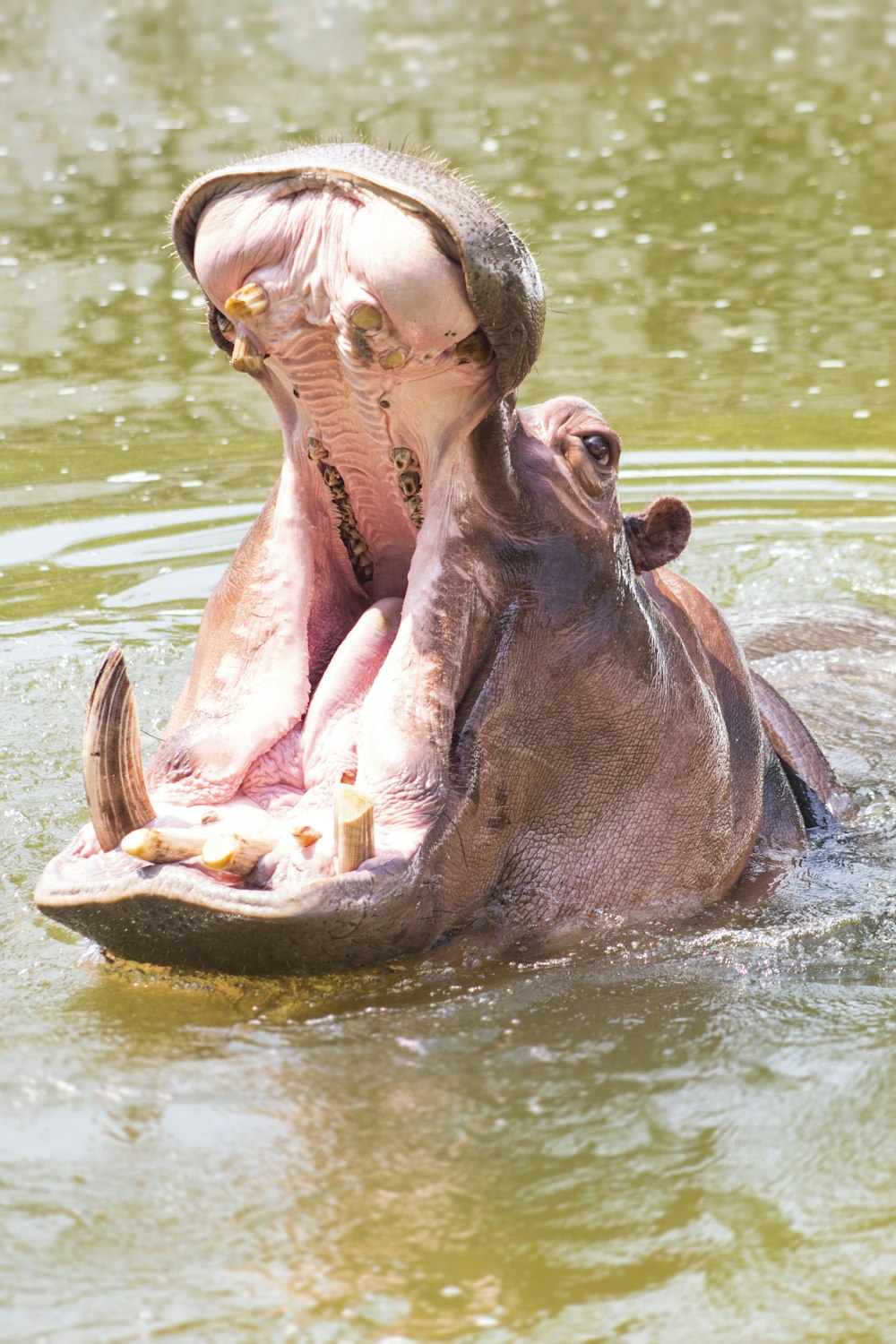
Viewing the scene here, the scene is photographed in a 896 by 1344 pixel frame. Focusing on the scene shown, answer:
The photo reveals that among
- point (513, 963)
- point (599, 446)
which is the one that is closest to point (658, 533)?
point (599, 446)

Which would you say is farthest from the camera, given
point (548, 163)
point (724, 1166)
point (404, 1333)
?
point (548, 163)

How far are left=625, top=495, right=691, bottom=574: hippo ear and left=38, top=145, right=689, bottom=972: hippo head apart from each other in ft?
0.55

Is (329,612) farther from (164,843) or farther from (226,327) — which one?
(164,843)

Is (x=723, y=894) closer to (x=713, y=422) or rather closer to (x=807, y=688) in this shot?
(x=807, y=688)

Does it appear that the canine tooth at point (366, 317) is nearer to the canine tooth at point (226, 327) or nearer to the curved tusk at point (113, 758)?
the canine tooth at point (226, 327)

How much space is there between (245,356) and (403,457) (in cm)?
34

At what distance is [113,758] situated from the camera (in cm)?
317

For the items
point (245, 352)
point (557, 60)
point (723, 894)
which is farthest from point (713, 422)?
point (557, 60)

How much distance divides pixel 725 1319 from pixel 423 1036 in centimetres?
88

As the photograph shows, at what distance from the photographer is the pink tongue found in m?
3.49

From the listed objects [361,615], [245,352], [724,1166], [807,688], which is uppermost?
[245,352]

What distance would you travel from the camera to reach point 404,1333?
103 inches

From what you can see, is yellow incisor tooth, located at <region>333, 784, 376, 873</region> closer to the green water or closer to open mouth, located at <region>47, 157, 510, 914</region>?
open mouth, located at <region>47, 157, 510, 914</region>

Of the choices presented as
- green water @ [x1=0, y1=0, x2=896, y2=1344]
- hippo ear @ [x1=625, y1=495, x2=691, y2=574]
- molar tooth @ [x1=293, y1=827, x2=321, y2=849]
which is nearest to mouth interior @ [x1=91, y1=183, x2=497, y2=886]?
molar tooth @ [x1=293, y1=827, x2=321, y2=849]
